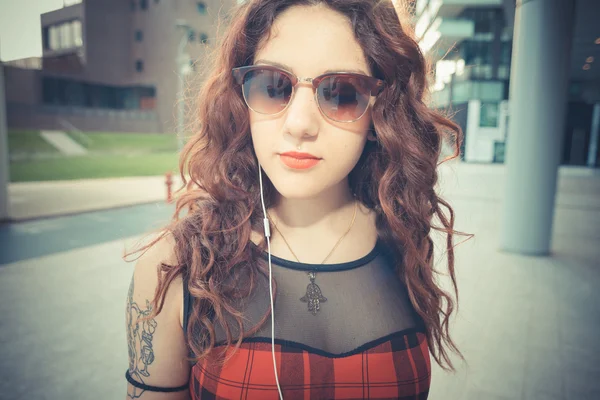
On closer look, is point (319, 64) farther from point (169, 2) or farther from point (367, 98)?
point (169, 2)

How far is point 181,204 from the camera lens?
1.38 metres

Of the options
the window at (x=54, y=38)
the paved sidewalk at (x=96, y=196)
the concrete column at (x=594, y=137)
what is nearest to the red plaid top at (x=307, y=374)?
the paved sidewalk at (x=96, y=196)

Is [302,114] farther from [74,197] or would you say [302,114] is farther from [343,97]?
[74,197]

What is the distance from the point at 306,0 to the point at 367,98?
330 mm

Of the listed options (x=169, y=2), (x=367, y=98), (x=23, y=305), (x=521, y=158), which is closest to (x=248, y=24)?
(x=367, y=98)

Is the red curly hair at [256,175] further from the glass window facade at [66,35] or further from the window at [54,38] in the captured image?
the window at [54,38]

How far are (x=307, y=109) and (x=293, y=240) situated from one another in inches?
17.0

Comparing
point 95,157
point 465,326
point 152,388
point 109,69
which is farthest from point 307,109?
point 109,69

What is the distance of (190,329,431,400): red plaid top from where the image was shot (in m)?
1.08

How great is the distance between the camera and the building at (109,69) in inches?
1137

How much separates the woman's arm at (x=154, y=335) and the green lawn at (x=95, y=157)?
9800 mm

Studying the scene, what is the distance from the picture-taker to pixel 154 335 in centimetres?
113

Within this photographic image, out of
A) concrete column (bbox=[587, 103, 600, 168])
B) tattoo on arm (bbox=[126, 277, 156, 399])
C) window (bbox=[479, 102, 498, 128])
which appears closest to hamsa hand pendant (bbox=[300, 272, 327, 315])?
tattoo on arm (bbox=[126, 277, 156, 399])

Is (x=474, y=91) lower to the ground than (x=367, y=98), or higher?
higher
